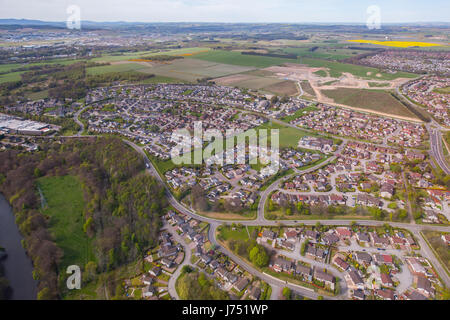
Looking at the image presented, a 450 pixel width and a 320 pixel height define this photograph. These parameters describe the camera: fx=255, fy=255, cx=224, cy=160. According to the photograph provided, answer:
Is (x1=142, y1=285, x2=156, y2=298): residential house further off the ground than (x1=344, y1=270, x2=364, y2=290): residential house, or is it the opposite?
(x1=344, y1=270, x2=364, y2=290): residential house

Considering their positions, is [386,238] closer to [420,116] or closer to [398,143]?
[398,143]

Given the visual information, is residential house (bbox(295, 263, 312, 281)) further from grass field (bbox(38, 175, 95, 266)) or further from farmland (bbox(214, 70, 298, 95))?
farmland (bbox(214, 70, 298, 95))

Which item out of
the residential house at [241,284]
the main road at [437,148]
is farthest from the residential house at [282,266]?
the main road at [437,148]

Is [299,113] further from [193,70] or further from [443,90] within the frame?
[193,70]

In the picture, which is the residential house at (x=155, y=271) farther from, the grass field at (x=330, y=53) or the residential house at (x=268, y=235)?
the grass field at (x=330, y=53)

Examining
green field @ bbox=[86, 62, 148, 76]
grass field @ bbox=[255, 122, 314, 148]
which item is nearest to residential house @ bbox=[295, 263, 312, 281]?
grass field @ bbox=[255, 122, 314, 148]

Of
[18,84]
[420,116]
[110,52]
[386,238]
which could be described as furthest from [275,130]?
[110,52]

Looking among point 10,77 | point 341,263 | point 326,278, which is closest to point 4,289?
point 326,278
